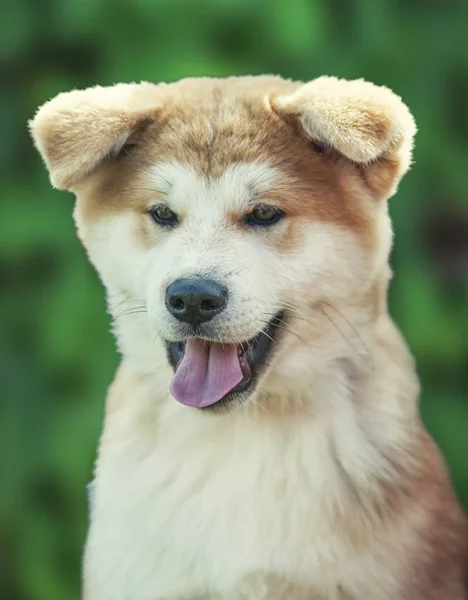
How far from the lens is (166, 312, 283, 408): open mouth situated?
1.98 meters

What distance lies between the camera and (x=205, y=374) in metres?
2.01

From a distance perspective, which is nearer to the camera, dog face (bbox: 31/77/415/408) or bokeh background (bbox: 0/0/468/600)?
dog face (bbox: 31/77/415/408)

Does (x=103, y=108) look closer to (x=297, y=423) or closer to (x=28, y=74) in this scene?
(x=297, y=423)

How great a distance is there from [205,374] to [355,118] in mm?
512

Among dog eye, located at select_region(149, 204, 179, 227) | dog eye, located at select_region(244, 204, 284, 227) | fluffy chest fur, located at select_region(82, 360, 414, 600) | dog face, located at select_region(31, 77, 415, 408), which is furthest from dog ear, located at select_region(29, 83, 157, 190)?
fluffy chest fur, located at select_region(82, 360, 414, 600)

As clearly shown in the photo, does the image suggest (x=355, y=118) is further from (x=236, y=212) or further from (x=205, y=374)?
(x=205, y=374)

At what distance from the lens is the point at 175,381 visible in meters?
2.00

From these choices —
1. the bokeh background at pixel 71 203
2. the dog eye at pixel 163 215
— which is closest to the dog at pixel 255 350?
the dog eye at pixel 163 215

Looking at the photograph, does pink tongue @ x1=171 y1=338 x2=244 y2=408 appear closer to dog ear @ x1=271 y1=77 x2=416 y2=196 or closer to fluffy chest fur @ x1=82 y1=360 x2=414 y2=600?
fluffy chest fur @ x1=82 y1=360 x2=414 y2=600

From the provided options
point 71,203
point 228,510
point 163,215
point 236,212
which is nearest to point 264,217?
point 236,212

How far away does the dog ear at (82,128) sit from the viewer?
2010mm

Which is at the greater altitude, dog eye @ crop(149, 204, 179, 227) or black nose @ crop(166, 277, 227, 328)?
dog eye @ crop(149, 204, 179, 227)

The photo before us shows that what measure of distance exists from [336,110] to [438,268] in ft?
3.69

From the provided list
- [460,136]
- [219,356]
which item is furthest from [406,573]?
[460,136]
